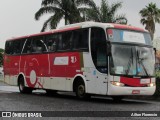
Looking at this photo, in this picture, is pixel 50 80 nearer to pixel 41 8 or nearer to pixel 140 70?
pixel 140 70

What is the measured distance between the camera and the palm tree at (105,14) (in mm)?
45219

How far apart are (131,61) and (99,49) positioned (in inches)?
54.7

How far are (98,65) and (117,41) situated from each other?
1262 mm

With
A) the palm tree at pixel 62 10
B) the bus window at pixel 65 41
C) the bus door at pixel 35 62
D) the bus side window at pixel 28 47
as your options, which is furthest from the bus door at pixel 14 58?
the palm tree at pixel 62 10

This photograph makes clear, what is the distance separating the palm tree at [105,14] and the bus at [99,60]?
76.4 feet

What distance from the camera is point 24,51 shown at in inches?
966

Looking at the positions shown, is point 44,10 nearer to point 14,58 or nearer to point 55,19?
point 55,19

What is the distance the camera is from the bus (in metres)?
17.4

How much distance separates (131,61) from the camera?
17625mm

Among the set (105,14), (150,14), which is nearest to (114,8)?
(105,14)

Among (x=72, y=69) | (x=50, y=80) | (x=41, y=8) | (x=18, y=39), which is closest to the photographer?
(x=72, y=69)

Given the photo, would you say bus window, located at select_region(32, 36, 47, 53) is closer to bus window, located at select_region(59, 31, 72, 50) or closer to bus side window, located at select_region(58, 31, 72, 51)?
bus side window, located at select_region(58, 31, 72, 51)

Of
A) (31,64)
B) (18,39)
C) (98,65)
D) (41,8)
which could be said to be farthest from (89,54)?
(41,8)

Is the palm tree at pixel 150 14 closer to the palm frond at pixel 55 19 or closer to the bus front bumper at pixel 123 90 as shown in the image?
the palm frond at pixel 55 19
